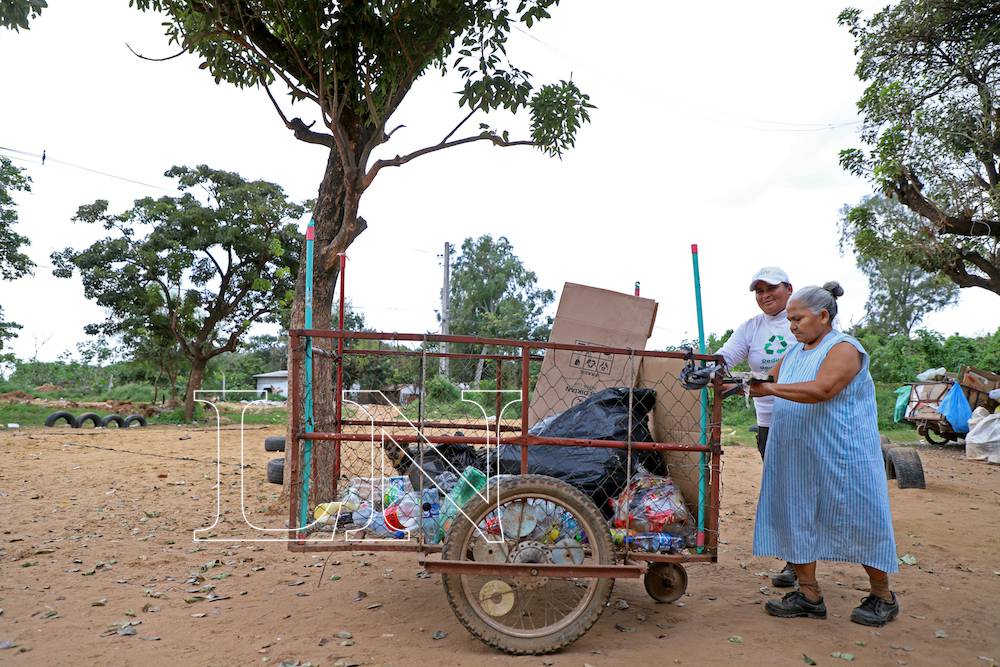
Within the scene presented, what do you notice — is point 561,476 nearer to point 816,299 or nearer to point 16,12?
point 816,299

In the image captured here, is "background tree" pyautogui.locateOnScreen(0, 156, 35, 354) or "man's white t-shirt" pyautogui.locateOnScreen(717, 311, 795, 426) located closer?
"man's white t-shirt" pyautogui.locateOnScreen(717, 311, 795, 426)


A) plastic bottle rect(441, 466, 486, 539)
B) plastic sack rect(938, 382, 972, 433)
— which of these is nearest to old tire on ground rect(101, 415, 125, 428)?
plastic bottle rect(441, 466, 486, 539)

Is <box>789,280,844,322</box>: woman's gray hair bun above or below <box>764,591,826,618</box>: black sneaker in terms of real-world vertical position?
above

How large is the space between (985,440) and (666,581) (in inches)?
372

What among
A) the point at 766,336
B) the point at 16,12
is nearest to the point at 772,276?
the point at 766,336

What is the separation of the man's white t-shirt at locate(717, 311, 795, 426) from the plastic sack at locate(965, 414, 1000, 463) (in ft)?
28.2

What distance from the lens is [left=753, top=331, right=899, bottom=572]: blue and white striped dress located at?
322 cm

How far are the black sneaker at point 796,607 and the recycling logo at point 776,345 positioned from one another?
1261mm

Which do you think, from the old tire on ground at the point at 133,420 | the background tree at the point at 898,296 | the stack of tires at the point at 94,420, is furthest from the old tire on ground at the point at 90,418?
the background tree at the point at 898,296

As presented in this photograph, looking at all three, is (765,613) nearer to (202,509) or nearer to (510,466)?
(510,466)

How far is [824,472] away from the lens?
3.27m

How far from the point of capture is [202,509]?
6188mm

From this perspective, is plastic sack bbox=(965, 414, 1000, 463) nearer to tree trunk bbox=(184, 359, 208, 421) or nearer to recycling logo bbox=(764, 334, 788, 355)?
recycling logo bbox=(764, 334, 788, 355)

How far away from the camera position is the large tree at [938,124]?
10.6m
